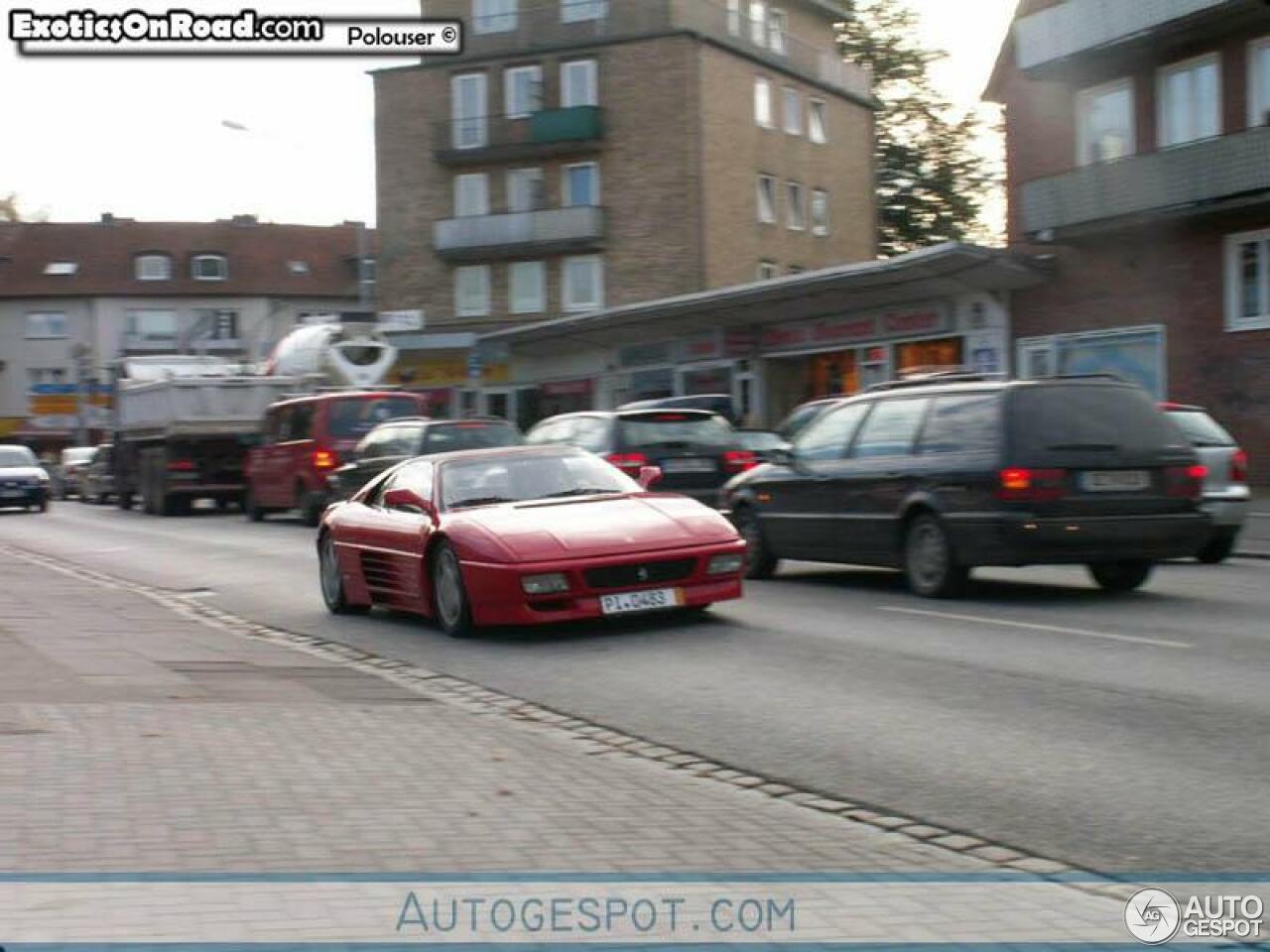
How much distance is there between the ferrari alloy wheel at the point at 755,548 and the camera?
15625 mm

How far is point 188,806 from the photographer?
20.2 feet

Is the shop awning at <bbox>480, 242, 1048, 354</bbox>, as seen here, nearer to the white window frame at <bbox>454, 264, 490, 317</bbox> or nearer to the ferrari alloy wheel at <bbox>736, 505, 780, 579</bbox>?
the white window frame at <bbox>454, 264, 490, 317</bbox>

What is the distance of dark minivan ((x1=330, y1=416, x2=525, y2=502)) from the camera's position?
22812mm

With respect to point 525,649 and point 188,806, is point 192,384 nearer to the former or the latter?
point 525,649

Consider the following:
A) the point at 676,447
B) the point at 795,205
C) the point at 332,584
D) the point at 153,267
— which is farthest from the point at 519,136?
the point at 332,584

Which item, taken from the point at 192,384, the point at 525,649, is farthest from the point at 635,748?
the point at 192,384

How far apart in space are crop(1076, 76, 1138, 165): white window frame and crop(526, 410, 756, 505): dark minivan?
573 inches

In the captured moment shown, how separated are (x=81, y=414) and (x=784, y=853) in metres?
60.7

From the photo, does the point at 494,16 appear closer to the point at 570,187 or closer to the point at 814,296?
the point at 570,187

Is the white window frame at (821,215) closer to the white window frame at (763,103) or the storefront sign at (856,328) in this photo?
the white window frame at (763,103)

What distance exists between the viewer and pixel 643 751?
765 centimetres

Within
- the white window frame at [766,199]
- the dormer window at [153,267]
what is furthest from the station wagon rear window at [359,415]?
the dormer window at [153,267]

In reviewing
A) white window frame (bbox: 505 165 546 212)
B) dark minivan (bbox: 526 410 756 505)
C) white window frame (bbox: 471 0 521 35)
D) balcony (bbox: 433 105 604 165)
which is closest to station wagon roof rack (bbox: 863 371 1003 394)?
dark minivan (bbox: 526 410 756 505)

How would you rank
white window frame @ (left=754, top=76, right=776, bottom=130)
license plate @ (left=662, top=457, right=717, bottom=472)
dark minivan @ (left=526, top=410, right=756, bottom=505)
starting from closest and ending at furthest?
1. dark minivan @ (left=526, top=410, right=756, bottom=505)
2. license plate @ (left=662, top=457, right=717, bottom=472)
3. white window frame @ (left=754, top=76, right=776, bottom=130)
